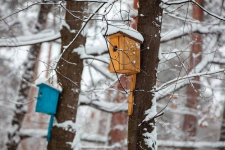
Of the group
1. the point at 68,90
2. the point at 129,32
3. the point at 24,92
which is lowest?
the point at 68,90

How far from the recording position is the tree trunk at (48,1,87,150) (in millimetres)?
3094

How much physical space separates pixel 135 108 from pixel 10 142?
4089 millimetres

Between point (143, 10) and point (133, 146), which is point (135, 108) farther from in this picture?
Result: point (143, 10)

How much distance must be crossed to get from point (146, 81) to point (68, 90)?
4.69 feet

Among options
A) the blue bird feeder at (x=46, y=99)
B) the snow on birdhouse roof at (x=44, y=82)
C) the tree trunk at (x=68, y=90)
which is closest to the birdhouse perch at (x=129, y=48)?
the tree trunk at (x=68, y=90)

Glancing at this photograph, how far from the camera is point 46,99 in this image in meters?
3.12

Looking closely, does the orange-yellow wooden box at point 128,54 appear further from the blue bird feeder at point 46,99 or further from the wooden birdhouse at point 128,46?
the blue bird feeder at point 46,99

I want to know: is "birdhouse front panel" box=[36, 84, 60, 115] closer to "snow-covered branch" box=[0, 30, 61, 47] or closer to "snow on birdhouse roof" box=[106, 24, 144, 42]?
"snow-covered branch" box=[0, 30, 61, 47]

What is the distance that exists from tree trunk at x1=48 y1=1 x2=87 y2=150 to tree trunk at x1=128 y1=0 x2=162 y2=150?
1.13 m

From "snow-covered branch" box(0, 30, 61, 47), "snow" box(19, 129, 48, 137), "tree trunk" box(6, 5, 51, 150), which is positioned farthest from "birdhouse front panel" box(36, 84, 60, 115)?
"tree trunk" box(6, 5, 51, 150)

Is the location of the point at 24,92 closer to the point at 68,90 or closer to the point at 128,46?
the point at 68,90

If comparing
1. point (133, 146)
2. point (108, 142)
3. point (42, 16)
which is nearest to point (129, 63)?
point (133, 146)

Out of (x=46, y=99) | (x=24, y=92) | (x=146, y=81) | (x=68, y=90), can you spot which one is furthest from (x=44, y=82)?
(x=24, y=92)

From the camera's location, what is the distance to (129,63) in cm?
214
